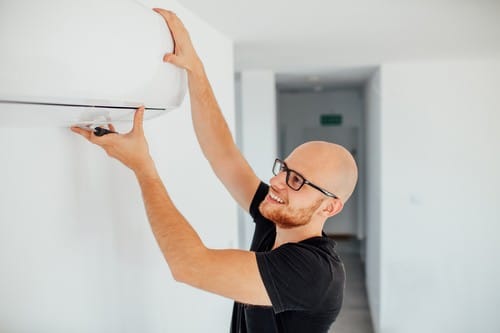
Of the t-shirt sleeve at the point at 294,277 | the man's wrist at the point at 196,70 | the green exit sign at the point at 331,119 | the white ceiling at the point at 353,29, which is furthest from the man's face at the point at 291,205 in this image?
the green exit sign at the point at 331,119

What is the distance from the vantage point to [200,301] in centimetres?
187

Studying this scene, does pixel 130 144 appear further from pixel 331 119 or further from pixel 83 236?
pixel 331 119

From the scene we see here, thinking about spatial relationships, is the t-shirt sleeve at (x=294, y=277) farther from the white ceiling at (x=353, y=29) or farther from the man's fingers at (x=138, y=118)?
the white ceiling at (x=353, y=29)

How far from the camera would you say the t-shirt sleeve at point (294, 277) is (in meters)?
0.93

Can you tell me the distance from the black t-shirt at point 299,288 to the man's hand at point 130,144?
34 cm

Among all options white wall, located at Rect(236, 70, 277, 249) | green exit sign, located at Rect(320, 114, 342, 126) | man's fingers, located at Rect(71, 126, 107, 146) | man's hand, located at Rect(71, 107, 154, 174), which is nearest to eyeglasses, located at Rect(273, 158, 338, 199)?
man's hand, located at Rect(71, 107, 154, 174)

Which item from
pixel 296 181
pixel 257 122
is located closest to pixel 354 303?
pixel 257 122

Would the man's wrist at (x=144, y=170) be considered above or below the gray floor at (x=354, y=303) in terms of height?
above

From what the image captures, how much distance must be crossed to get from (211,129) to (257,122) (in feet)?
8.62

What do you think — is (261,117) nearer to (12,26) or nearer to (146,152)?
(146,152)

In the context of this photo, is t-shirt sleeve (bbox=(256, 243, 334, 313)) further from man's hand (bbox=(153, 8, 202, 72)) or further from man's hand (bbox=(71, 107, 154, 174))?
man's hand (bbox=(153, 8, 202, 72))

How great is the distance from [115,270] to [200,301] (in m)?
0.76

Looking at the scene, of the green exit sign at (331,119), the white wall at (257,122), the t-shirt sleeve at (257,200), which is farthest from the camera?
the green exit sign at (331,119)

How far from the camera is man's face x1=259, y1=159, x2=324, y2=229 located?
1.10 m
